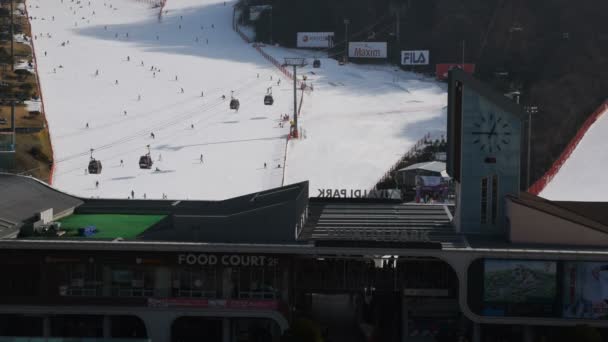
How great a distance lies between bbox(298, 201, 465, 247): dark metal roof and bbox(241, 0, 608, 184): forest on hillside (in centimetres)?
2592

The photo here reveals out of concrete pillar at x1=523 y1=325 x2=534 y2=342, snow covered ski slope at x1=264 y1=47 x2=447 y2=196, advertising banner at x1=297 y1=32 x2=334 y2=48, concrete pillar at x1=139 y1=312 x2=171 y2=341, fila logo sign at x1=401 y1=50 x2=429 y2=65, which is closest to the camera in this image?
concrete pillar at x1=523 y1=325 x2=534 y2=342

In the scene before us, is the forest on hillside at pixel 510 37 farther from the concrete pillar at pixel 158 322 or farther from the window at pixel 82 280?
the window at pixel 82 280

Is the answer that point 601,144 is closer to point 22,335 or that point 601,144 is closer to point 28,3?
point 22,335

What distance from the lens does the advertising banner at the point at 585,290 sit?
2481 centimetres

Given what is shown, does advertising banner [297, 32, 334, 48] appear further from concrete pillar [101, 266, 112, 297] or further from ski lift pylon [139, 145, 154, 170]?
concrete pillar [101, 266, 112, 297]

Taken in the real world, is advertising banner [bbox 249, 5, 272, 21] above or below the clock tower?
above

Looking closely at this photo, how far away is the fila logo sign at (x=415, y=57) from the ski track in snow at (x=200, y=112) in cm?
144

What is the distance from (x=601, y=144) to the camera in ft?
162

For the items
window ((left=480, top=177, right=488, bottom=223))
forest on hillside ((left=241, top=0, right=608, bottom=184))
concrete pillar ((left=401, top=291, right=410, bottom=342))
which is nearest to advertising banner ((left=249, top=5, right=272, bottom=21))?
forest on hillside ((left=241, top=0, right=608, bottom=184))

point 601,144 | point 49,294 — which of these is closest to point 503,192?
point 49,294

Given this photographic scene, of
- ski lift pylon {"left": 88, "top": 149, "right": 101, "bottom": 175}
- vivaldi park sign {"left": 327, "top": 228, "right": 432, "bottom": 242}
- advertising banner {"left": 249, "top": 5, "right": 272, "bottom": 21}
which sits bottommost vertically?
vivaldi park sign {"left": 327, "top": 228, "right": 432, "bottom": 242}

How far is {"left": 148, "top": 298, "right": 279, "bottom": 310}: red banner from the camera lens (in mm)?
25562

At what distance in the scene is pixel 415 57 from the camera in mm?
78875

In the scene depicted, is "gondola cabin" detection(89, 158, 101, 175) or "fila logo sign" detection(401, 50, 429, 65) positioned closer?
"gondola cabin" detection(89, 158, 101, 175)
